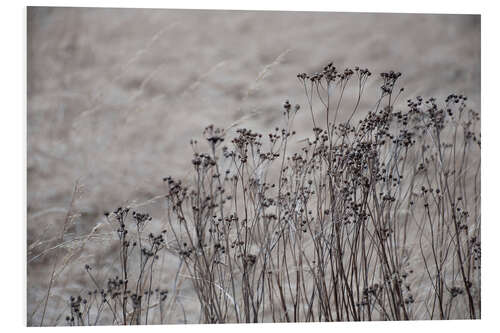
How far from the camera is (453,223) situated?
2.85 m

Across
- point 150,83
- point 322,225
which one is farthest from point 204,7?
point 322,225

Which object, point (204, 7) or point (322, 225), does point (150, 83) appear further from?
point (322, 225)

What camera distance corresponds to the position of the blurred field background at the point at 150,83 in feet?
8.76

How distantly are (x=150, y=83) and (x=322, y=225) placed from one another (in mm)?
982

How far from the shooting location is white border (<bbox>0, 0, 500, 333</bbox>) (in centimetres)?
263

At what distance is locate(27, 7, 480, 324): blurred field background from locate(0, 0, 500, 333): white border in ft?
0.13

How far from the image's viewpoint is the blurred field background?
2.67 m

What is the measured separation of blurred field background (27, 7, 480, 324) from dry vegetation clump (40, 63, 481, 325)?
0.07 meters

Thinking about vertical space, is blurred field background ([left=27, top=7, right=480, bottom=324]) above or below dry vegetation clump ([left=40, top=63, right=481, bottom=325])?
above

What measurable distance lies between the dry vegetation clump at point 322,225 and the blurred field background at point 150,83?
74 millimetres

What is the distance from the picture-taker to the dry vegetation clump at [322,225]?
2.71m

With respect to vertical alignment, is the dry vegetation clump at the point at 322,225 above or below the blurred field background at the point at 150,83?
below

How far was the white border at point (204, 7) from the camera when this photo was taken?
263 cm
